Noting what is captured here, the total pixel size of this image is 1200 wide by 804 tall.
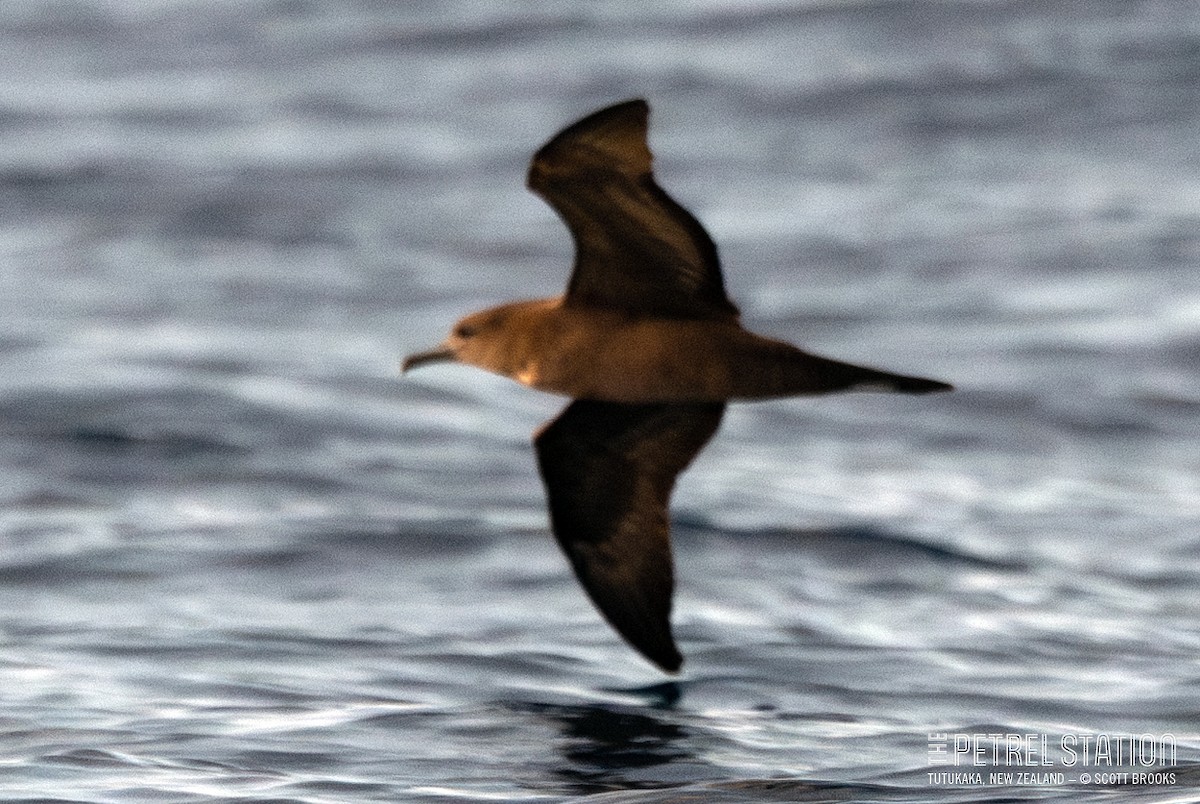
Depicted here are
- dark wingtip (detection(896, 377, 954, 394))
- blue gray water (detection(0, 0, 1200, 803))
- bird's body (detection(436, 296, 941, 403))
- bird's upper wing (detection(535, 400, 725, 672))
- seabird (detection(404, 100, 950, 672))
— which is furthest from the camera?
blue gray water (detection(0, 0, 1200, 803))

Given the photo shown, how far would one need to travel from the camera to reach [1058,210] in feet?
97.5

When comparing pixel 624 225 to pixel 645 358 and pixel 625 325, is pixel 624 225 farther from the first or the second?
pixel 645 358

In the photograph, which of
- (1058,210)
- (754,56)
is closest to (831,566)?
(1058,210)

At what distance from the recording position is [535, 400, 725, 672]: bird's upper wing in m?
10.7

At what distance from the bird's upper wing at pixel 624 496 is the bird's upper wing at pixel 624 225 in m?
0.92

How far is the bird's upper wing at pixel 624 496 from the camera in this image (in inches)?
423

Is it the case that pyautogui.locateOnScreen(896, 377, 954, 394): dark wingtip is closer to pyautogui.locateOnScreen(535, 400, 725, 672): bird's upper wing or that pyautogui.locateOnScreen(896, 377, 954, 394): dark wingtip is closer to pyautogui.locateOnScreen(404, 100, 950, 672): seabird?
pyautogui.locateOnScreen(404, 100, 950, 672): seabird

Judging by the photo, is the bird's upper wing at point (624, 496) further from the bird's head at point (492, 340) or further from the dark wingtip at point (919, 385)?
the dark wingtip at point (919, 385)

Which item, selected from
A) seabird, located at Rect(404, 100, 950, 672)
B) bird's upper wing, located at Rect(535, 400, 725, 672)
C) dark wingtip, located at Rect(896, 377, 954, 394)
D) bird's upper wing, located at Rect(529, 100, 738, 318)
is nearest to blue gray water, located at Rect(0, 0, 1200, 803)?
bird's upper wing, located at Rect(535, 400, 725, 672)

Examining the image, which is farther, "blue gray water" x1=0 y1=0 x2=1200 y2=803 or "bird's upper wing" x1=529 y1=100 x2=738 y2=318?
"blue gray water" x1=0 y1=0 x2=1200 y2=803

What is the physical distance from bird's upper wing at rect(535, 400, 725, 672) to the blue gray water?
0.89m

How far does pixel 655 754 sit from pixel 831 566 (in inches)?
222

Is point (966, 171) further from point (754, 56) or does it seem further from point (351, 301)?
point (351, 301)

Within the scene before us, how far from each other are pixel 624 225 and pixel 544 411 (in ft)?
43.4
